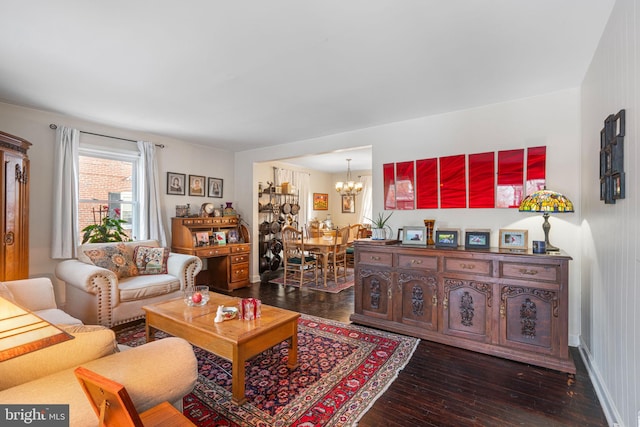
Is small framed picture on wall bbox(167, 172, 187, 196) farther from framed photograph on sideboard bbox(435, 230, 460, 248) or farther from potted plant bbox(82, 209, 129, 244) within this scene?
framed photograph on sideboard bbox(435, 230, 460, 248)

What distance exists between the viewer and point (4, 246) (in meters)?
2.63

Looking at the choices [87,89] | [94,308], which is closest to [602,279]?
[94,308]

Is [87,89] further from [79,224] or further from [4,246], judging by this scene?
[79,224]

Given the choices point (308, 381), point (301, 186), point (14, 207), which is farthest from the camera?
point (301, 186)

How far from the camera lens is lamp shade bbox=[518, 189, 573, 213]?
253 centimetres

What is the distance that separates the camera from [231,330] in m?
2.10

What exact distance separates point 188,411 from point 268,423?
548 mm

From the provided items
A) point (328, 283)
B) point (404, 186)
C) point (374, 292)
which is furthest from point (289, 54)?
point (328, 283)

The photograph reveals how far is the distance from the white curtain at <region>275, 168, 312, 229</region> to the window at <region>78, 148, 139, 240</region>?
10.5 ft

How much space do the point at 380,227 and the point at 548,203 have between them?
1.74 meters

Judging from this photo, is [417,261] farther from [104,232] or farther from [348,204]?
[348,204]

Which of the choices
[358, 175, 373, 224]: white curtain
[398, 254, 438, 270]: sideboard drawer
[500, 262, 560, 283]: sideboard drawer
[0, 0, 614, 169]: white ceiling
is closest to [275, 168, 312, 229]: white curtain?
[358, 175, 373, 224]: white curtain

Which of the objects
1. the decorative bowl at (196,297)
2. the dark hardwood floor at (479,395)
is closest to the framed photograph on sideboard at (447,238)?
the dark hardwood floor at (479,395)

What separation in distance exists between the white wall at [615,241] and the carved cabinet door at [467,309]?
745 millimetres
